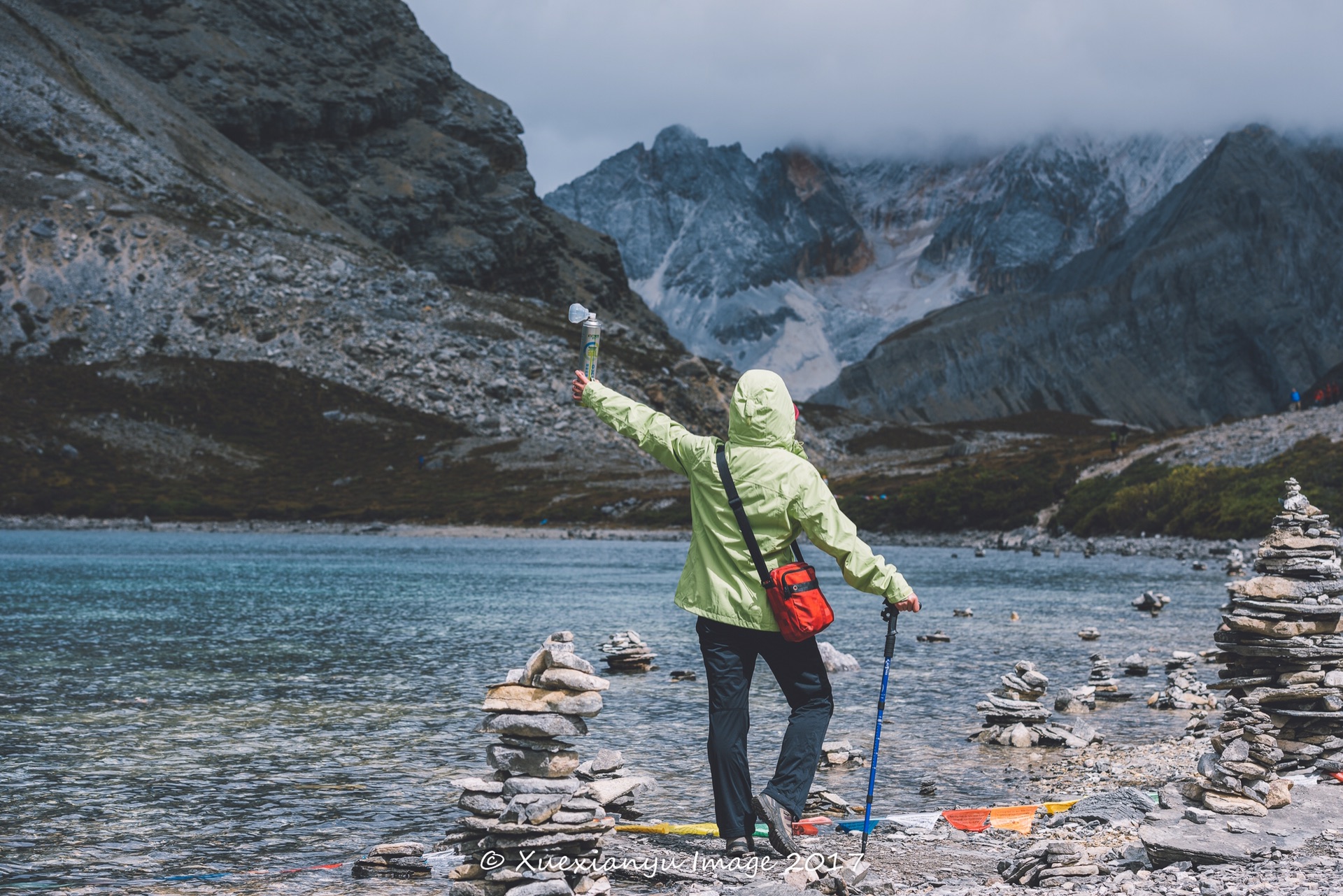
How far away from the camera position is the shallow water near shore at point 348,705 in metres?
9.22

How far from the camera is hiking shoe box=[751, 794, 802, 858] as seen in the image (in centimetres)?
776

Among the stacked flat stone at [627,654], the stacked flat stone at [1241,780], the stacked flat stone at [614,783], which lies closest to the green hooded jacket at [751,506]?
the stacked flat stone at [614,783]

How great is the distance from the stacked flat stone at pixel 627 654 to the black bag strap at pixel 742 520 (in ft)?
41.1

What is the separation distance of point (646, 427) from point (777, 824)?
9.29 ft

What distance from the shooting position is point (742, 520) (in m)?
7.82

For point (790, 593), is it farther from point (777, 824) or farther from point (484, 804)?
point (484, 804)

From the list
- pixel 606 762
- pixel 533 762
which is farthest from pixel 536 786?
pixel 606 762

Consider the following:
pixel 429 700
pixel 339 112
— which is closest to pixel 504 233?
pixel 339 112

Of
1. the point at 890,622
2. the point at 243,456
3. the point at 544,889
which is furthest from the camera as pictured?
the point at 243,456

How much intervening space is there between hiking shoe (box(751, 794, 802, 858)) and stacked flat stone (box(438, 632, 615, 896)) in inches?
41.4

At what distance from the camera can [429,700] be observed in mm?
16016

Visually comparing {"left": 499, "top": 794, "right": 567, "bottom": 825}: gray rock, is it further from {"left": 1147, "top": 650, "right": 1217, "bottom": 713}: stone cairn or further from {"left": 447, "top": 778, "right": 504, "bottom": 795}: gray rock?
{"left": 1147, "top": 650, "right": 1217, "bottom": 713}: stone cairn

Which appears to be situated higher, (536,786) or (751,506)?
(751,506)

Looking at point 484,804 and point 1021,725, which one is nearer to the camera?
point 484,804
